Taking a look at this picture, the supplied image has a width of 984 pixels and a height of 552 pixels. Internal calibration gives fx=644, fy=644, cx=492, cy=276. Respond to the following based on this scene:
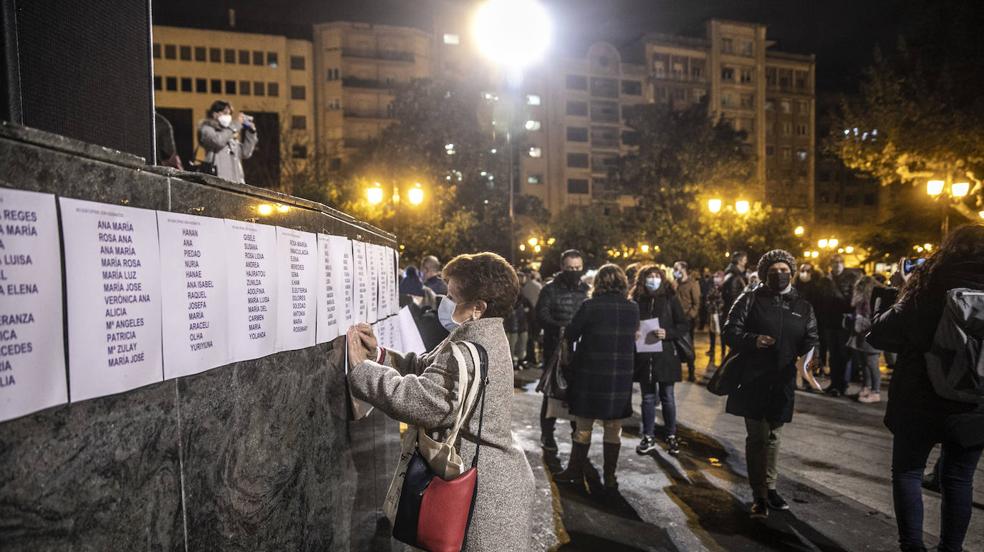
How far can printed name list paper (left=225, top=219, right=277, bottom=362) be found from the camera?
173 cm

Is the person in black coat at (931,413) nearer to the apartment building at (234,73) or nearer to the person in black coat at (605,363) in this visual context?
the person in black coat at (605,363)

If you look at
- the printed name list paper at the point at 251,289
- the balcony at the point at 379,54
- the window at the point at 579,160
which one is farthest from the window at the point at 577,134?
the printed name list paper at the point at 251,289

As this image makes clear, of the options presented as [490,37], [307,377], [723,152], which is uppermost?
[723,152]

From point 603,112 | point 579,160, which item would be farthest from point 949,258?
point 603,112

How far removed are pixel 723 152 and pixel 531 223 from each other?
81.9 ft

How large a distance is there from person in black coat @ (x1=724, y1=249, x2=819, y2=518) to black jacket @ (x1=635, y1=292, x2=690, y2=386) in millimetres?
1545

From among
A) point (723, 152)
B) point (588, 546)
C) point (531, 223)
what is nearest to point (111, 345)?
point (588, 546)

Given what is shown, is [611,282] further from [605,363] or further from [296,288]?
[296,288]

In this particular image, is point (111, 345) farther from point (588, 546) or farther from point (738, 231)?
point (738, 231)

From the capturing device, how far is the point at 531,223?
62.8 meters

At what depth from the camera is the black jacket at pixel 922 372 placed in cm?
362

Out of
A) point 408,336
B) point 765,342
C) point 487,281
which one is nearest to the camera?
point 487,281

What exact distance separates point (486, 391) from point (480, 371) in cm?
18

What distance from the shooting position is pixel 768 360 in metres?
5.02
